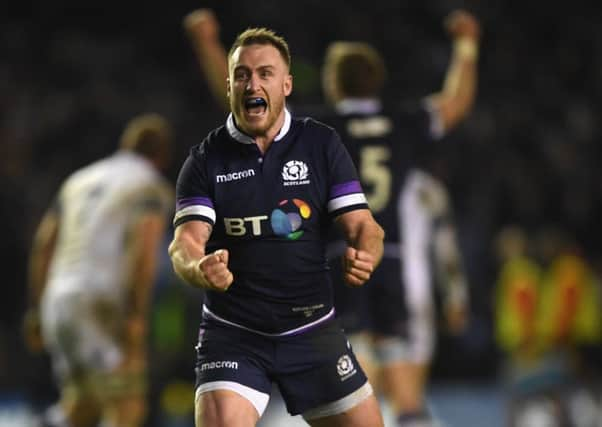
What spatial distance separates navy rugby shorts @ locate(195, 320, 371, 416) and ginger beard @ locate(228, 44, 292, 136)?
63 centimetres

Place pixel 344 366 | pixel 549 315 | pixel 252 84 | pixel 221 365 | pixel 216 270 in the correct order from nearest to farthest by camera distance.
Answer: pixel 216 270 → pixel 252 84 → pixel 221 365 → pixel 344 366 → pixel 549 315

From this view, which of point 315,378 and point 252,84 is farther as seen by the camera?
point 315,378

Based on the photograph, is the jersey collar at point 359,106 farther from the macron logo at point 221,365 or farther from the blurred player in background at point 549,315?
the blurred player in background at point 549,315

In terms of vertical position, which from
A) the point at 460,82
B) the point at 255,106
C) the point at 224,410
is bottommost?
the point at 224,410

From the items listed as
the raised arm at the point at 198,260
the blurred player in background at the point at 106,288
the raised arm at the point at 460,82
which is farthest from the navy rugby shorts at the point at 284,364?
the blurred player in background at the point at 106,288

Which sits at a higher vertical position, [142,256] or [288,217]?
[288,217]

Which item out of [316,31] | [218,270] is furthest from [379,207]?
[316,31]

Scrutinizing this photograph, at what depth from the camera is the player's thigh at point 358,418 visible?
13.5ft

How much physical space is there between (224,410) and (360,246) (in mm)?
611

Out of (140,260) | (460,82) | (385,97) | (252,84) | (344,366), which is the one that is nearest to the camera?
(252,84)

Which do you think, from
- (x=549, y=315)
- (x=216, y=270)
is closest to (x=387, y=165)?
(x=216, y=270)

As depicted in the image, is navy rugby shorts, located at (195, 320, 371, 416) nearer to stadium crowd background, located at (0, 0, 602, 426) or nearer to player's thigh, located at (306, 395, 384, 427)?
player's thigh, located at (306, 395, 384, 427)

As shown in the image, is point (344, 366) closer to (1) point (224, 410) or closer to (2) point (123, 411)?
(1) point (224, 410)

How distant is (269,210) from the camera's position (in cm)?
403
